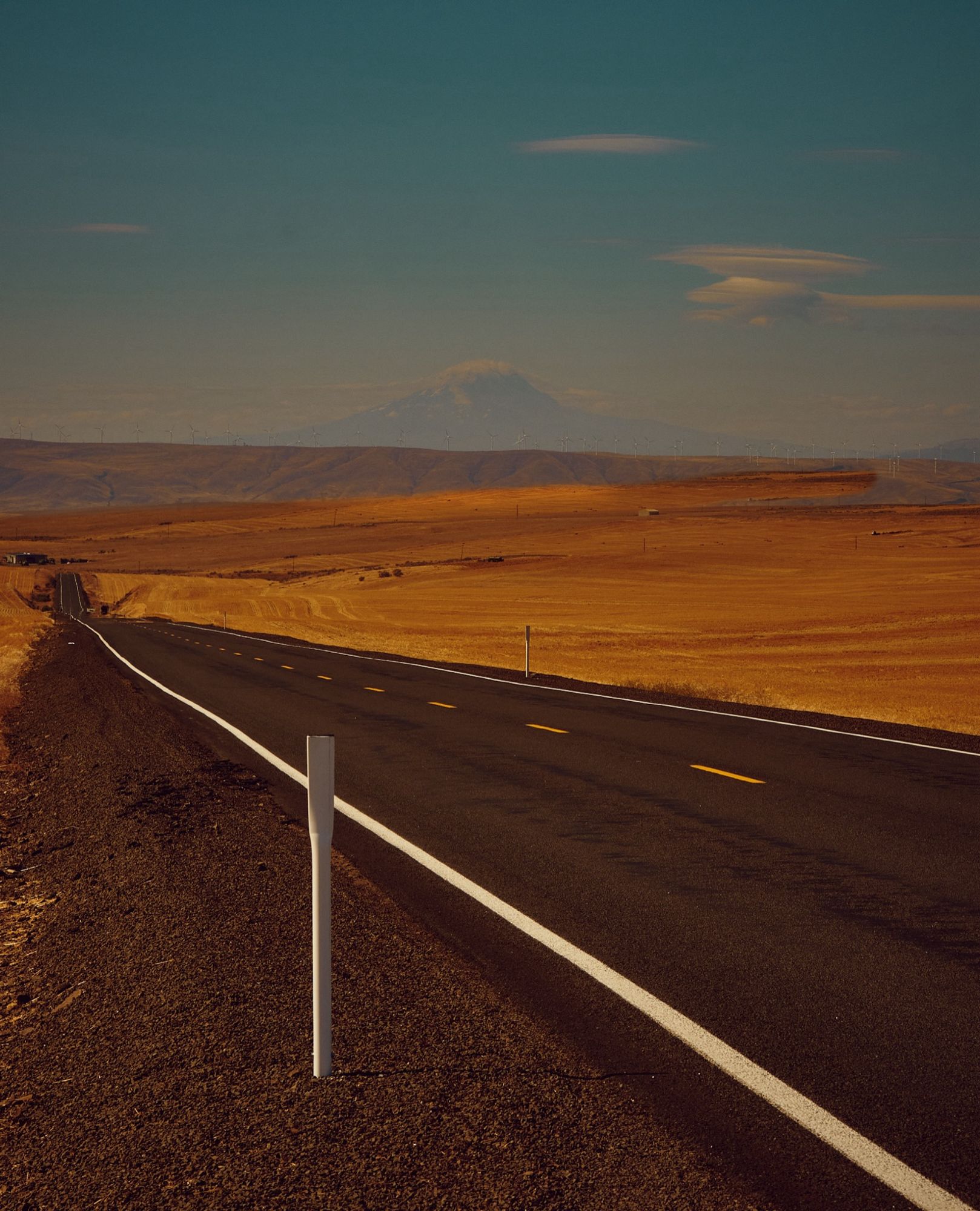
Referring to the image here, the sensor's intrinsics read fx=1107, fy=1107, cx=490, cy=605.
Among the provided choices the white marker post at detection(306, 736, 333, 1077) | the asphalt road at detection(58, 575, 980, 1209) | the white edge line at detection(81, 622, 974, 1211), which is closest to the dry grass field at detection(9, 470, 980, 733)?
the asphalt road at detection(58, 575, 980, 1209)

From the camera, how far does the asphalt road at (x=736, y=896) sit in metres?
4.55

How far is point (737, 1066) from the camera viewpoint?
4.88m

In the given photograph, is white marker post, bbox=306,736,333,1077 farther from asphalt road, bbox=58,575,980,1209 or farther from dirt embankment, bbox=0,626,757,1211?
asphalt road, bbox=58,575,980,1209

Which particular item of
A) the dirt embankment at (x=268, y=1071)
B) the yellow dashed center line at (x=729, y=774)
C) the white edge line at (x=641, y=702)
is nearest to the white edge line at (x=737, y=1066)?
the dirt embankment at (x=268, y=1071)

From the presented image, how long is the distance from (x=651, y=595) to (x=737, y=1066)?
60689 mm

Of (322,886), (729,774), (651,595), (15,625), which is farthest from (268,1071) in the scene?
(651,595)

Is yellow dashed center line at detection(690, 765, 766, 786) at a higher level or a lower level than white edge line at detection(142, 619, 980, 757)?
higher

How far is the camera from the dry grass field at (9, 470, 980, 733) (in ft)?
97.3

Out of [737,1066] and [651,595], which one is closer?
[737,1066]

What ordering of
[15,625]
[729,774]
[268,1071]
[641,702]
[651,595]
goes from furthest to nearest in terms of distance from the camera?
[651,595] → [15,625] → [641,702] → [729,774] → [268,1071]

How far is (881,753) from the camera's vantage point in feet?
44.9

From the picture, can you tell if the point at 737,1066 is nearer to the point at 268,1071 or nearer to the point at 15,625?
the point at 268,1071

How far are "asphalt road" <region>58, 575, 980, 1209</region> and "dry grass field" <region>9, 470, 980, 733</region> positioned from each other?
837 centimetres

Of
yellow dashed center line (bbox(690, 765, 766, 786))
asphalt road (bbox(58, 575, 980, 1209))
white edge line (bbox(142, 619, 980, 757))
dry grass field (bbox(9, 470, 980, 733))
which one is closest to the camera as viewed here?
asphalt road (bbox(58, 575, 980, 1209))
